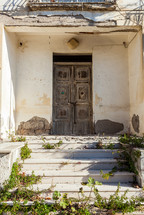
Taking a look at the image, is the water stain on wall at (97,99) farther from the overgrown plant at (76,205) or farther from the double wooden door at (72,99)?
the overgrown plant at (76,205)

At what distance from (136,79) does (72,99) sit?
247 cm

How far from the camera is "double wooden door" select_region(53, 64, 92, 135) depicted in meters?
7.25

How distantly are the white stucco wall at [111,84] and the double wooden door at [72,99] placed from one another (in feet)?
1.70

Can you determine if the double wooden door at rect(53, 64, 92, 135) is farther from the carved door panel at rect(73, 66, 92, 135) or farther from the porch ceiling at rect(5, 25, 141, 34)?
the porch ceiling at rect(5, 25, 141, 34)

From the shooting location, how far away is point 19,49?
7.03 m

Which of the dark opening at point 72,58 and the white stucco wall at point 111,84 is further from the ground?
the dark opening at point 72,58

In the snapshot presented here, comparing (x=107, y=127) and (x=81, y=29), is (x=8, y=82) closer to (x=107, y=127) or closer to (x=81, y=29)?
(x=81, y=29)

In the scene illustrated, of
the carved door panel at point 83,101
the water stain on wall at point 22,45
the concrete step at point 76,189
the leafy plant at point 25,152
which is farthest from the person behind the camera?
the carved door panel at point 83,101

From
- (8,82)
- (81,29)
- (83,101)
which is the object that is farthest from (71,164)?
(81,29)

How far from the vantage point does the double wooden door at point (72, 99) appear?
286 inches

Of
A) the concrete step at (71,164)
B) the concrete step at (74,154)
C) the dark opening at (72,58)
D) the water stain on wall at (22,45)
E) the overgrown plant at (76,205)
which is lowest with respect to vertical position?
the overgrown plant at (76,205)

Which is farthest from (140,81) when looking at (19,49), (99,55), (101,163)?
(19,49)

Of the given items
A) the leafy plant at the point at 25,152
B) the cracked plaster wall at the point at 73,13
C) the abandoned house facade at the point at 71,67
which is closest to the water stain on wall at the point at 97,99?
the abandoned house facade at the point at 71,67

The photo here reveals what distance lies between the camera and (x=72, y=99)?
738cm
